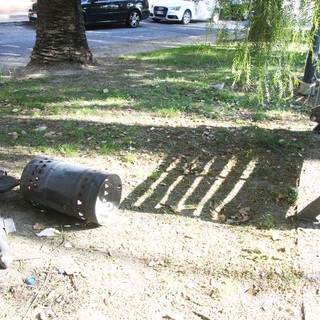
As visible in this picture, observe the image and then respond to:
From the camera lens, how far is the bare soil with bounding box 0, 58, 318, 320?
8.62 feet

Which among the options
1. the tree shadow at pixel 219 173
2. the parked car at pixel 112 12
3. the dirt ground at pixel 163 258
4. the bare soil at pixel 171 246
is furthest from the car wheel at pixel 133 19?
the dirt ground at pixel 163 258

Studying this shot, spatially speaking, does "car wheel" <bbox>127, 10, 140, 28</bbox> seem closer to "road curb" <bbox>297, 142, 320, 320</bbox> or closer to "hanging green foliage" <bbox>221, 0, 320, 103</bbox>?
"road curb" <bbox>297, 142, 320, 320</bbox>

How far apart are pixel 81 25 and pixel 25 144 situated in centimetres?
423

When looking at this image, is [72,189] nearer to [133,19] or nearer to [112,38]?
[112,38]

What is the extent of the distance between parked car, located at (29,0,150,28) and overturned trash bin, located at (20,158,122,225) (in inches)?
556

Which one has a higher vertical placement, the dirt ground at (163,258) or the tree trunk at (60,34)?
the tree trunk at (60,34)

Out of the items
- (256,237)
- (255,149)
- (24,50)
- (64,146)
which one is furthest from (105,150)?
(24,50)

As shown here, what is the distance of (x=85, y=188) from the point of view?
10.6 feet

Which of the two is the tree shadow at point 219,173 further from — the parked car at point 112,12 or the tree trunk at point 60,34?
the parked car at point 112,12

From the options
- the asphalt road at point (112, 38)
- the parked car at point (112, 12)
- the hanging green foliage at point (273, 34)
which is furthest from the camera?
the parked car at point (112, 12)

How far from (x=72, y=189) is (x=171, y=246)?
2.64 feet

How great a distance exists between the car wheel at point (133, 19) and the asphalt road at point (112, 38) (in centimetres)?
26

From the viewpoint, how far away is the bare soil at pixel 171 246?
2.63 m

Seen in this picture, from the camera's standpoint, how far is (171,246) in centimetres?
321
